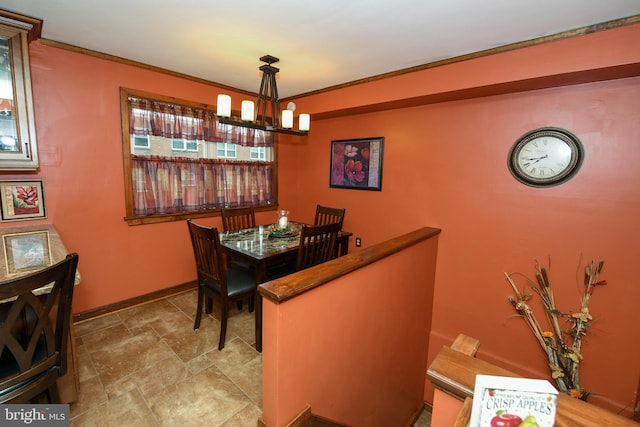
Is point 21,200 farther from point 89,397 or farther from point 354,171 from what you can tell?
point 354,171

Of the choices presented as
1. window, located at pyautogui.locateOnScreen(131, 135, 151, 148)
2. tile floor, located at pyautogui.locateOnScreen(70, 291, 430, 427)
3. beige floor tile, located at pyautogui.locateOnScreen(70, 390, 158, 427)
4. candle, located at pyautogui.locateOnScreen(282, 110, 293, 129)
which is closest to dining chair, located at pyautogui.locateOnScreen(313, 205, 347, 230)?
candle, located at pyautogui.locateOnScreen(282, 110, 293, 129)

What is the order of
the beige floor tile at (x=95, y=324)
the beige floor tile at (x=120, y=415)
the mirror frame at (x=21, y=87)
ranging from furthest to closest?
the beige floor tile at (x=95, y=324), the mirror frame at (x=21, y=87), the beige floor tile at (x=120, y=415)

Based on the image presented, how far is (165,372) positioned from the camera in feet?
6.51

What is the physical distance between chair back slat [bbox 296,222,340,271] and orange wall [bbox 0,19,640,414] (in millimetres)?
1013

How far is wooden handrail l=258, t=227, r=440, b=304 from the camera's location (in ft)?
4.12

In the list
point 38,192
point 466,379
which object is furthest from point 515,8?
point 38,192

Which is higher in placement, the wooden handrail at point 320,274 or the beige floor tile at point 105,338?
the wooden handrail at point 320,274

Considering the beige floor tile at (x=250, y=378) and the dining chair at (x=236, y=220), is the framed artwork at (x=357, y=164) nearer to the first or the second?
the dining chair at (x=236, y=220)

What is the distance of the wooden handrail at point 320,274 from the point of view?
4.12 feet

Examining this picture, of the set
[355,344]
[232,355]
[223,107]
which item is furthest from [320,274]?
[223,107]

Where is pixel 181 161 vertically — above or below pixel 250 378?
above

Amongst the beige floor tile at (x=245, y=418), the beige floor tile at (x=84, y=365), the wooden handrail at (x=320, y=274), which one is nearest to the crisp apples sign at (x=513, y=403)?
the wooden handrail at (x=320, y=274)

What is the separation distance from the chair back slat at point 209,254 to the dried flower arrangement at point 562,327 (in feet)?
7.86

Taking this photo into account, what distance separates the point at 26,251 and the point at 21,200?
30.8 inches
